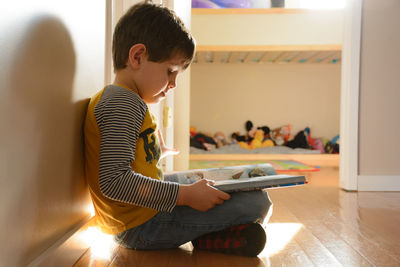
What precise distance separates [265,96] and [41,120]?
304cm

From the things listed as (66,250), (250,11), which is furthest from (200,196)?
(250,11)

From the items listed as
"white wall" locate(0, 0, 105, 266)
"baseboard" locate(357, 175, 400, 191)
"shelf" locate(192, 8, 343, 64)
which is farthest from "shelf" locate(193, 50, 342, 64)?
"white wall" locate(0, 0, 105, 266)

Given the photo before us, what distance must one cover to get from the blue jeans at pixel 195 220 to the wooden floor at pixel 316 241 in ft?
0.11

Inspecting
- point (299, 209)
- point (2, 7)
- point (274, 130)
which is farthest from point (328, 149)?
point (2, 7)

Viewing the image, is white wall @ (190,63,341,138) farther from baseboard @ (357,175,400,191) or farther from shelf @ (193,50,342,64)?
baseboard @ (357,175,400,191)

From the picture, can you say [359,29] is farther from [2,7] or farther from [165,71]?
[2,7]

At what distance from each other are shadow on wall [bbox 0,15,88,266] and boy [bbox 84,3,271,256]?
2.6 inches

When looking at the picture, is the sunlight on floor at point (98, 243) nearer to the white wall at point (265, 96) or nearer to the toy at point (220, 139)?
the toy at point (220, 139)

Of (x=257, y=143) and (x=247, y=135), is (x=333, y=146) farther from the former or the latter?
(x=247, y=135)

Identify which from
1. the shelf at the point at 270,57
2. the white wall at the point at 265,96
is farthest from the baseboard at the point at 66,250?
the white wall at the point at 265,96

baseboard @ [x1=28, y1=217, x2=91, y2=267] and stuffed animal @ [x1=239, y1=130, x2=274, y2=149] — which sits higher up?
stuffed animal @ [x1=239, y1=130, x2=274, y2=149]

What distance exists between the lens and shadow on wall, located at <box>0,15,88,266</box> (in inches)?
17.4

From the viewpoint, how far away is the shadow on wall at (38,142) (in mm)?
443

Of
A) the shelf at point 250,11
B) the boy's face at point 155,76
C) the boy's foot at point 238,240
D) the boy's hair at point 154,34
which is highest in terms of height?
the shelf at point 250,11
